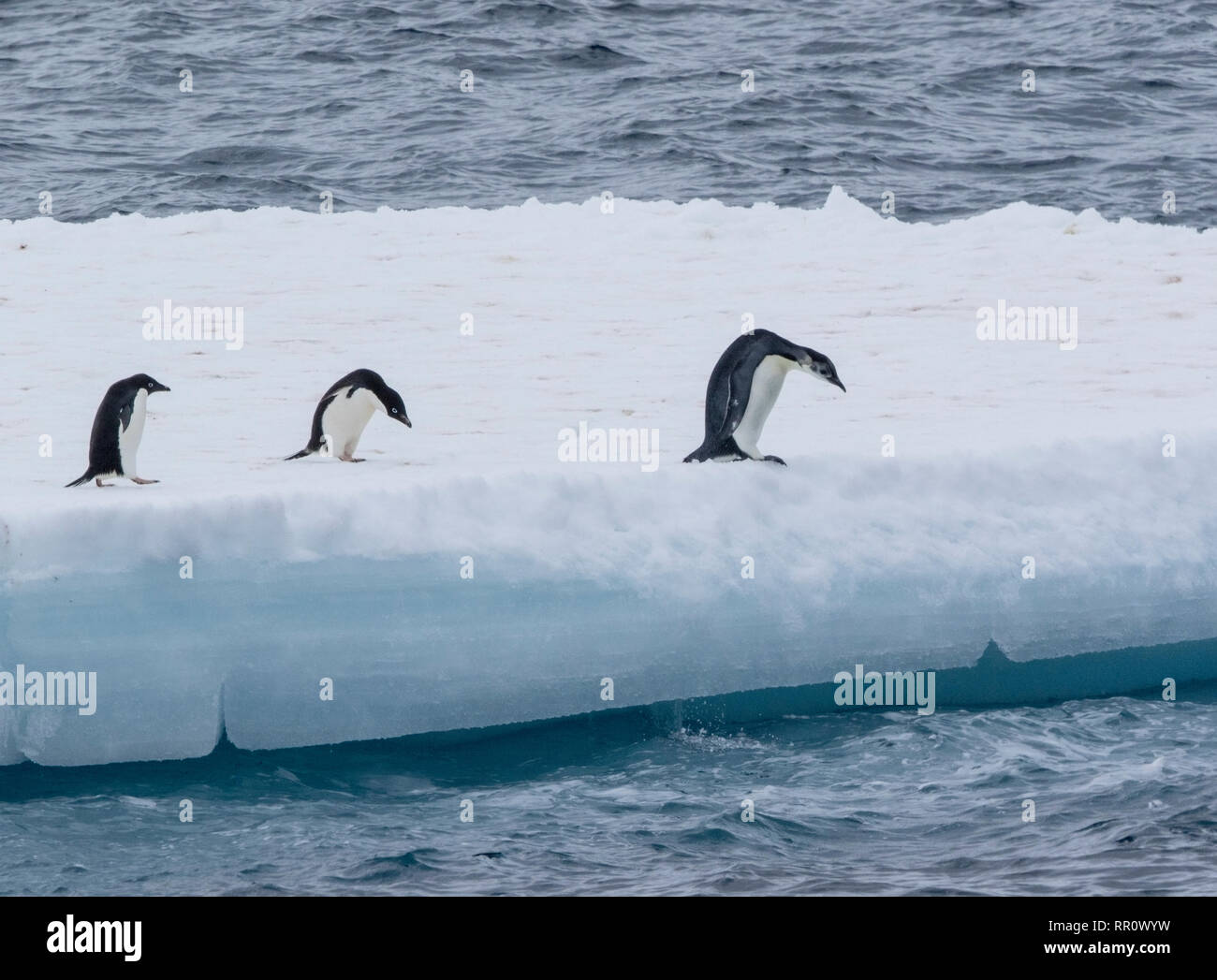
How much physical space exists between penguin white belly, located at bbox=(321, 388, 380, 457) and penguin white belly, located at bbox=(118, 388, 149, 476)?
2.36 feet

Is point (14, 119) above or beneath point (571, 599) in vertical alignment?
above

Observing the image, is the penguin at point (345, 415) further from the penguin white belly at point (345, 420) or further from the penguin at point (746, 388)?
the penguin at point (746, 388)

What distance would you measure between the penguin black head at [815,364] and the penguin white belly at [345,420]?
1.78 m

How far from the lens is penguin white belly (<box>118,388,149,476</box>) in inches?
229

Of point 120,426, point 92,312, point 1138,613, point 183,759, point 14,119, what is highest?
point 14,119

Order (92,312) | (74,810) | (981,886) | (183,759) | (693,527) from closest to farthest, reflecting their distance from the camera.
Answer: (981,886), (74,810), (183,759), (693,527), (92,312)

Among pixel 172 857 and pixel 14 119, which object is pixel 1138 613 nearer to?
pixel 172 857

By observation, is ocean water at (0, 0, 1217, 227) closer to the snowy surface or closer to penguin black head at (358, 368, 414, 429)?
the snowy surface

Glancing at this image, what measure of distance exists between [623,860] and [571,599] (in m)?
1.14

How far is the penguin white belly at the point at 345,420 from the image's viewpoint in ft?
20.7

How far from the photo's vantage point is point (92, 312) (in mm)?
9625

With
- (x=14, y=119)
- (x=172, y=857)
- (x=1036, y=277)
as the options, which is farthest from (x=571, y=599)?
(x=14, y=119)

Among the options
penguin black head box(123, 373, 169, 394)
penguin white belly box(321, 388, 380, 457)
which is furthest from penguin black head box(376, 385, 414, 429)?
penguin black head box(123, 373, 169, 394)

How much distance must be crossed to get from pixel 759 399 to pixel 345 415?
168 centimetres
